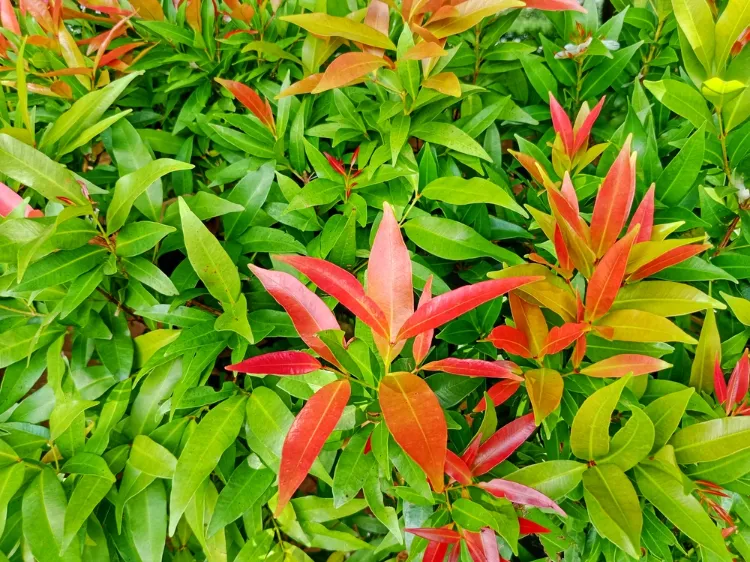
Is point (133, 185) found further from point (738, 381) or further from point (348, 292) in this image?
point (738, 381)

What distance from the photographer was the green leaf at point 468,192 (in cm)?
73

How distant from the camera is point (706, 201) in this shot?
0.77 meters

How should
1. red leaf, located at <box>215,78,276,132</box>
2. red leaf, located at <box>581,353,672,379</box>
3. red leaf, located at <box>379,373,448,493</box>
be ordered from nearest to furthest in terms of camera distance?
red leaf, located at <box>379,373,448,493</box>
red leaf, located at <box>581,353,672,379</box>
red leaf, located at <box>215,78,276,132</box>

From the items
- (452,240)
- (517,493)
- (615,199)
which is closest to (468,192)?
(452,240)

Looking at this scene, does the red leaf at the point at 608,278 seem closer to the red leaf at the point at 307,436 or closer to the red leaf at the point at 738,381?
the red leaf at the point at 738,381

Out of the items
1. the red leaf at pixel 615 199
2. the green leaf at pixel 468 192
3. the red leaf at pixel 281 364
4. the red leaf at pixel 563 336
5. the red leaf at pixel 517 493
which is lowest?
the red leaf at pixel 517 493

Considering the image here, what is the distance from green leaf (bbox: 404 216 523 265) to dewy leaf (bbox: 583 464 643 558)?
1.00 ft

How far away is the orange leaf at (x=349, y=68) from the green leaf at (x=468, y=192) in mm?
197

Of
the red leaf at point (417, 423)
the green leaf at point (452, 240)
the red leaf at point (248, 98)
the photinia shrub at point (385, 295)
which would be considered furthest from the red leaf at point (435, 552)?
the red leaf at point (248, 98)

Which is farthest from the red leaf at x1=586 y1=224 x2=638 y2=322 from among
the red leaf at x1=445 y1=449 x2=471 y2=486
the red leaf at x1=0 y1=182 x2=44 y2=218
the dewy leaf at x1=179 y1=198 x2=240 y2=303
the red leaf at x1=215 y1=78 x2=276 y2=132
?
the red leaf at x1=0 y1=182 x2=44 y2=218

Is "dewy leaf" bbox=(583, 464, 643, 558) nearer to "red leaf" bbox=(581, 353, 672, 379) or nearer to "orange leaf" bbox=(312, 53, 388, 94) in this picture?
"red leaf" bbox=(581, 353, 672, 379)

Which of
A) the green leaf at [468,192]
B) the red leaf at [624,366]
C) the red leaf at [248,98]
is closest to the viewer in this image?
the red leaf at [624,366]

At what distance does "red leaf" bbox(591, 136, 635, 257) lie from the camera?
0.65 meters

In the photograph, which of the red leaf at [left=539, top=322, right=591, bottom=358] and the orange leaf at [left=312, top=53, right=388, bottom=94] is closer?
the red leaf at [left=539, top=322, right=591, bottom=358]
